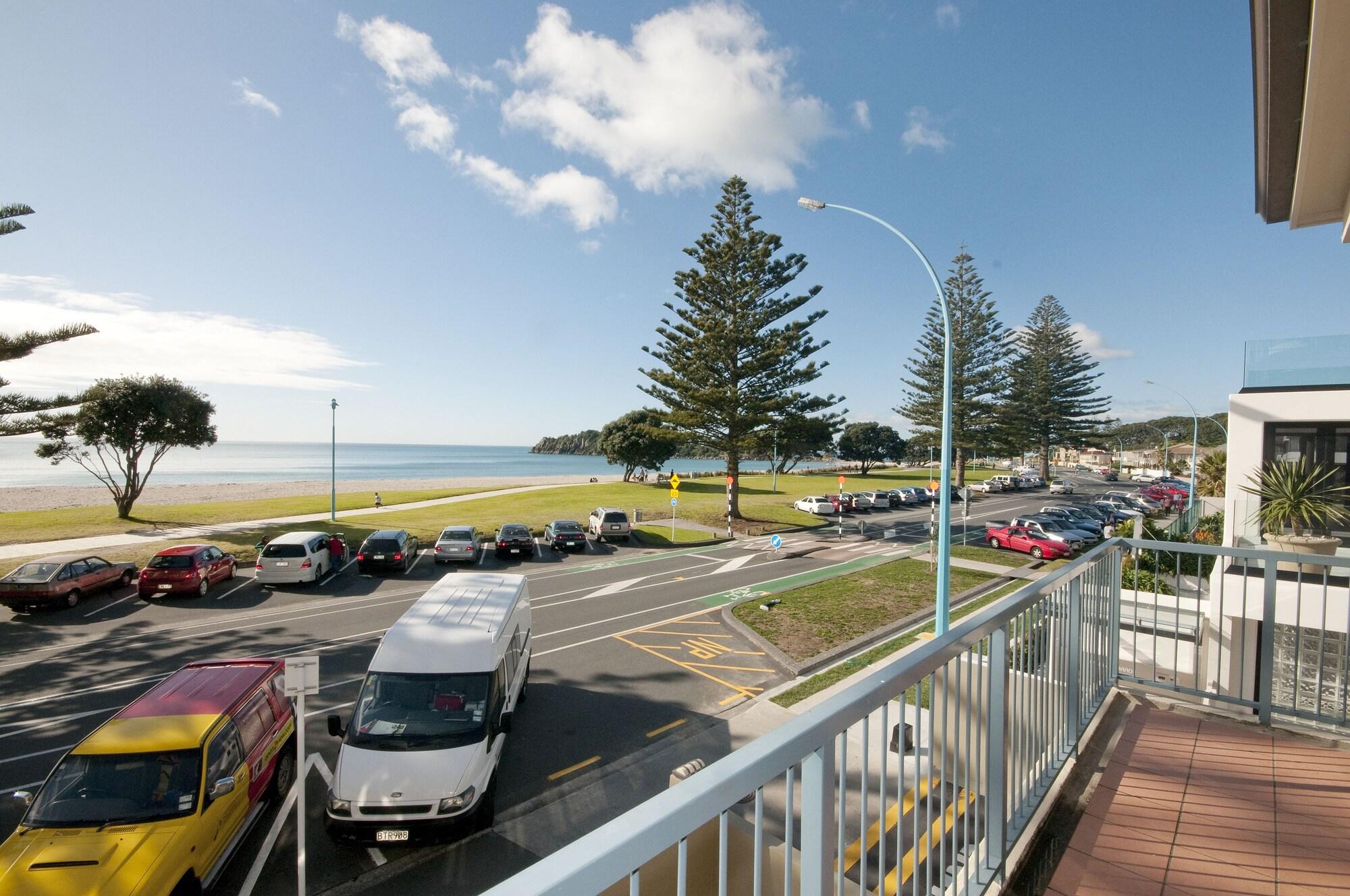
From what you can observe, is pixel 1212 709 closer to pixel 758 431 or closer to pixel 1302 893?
pixel 1302 893

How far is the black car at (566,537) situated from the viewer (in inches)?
1043

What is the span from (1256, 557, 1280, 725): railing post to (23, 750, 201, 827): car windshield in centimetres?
863

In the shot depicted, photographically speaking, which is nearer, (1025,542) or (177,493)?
(1025,542)

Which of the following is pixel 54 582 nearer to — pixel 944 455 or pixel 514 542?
pixel 514 542

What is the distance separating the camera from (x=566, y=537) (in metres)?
26.5

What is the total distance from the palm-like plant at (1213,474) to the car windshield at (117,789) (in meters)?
35.4

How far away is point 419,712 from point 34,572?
16242 millimetres

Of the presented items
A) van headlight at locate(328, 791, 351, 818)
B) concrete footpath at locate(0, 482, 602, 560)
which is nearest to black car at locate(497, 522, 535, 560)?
concrete footpath at locate(0, 482, 602, 560)

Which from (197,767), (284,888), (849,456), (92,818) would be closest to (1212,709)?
(284,888)

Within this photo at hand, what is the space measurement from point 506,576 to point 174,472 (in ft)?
371

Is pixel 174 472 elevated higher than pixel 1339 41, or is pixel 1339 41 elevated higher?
pixel 1339 41

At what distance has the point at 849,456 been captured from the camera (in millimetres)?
99062

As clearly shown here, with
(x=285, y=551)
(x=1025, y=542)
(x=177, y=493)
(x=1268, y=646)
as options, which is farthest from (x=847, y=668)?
(x=177, y=493)

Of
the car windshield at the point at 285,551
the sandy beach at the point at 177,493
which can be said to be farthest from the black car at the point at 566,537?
the sandy beach at the point at 177,493
